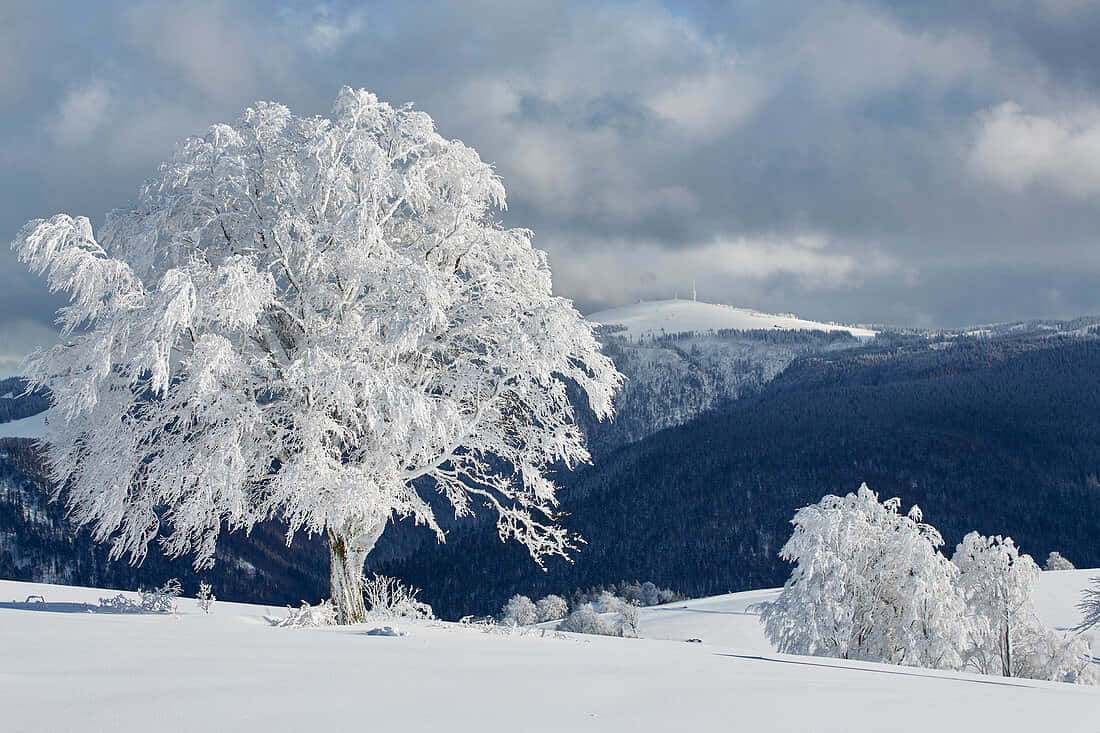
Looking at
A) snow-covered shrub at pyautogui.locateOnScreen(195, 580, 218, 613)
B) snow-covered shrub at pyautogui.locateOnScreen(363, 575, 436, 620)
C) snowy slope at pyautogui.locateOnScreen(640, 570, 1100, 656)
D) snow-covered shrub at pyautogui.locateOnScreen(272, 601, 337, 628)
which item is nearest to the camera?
snow-covered shrub at pyautogui.locateOnScreen(272, 601, 337, 628)

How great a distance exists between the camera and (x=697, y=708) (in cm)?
527

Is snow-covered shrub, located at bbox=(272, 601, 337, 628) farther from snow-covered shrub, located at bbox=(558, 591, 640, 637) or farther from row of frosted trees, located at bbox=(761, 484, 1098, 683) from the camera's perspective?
snow-covered shrub, located at bbox=(558, 591, 640, 637)

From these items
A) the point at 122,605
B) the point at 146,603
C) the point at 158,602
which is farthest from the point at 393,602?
the point at 122,605

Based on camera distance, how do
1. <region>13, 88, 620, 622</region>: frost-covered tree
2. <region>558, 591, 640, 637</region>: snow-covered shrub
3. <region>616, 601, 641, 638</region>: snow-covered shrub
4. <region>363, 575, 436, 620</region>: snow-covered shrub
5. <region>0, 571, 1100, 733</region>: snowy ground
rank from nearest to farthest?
<region>0, 571, 1100, 733</region>: snowy ground, <region>13, 88, 620, 622</region>: frost-covered tree, <region>363, 575, 436, 620</region>: snow-covered shrub, <region>558, 591, 640, 637</region>: snow-covered shrub, <region>616, 601, 641, 638</region>: snow-covered shrub

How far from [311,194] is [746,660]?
35.0 ft

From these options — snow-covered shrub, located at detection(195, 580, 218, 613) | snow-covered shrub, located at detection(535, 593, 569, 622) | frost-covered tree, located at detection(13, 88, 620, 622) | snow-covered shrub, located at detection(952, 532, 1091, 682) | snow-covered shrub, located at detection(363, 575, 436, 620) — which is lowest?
snow-covered shrub, located at detection(535, 593, 569, 622)

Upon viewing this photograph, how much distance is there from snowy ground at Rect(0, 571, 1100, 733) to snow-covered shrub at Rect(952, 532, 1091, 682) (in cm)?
3570

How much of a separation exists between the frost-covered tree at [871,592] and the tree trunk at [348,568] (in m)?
25.8

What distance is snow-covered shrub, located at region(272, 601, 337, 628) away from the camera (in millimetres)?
11781

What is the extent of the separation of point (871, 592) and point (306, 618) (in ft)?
97.2

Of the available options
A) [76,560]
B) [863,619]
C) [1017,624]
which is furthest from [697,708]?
[76,560]

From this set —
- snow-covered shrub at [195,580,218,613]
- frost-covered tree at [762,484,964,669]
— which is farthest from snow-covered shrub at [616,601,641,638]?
snow-covered shrub at [195,580,218,613]

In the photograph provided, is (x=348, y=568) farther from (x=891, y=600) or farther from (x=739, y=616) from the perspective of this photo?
(x=739, y=616)

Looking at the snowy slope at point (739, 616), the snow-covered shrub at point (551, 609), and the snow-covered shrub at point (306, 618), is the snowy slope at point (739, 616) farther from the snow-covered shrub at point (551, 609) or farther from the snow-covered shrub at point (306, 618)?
the snow-covered shrub at point (306, 618)
